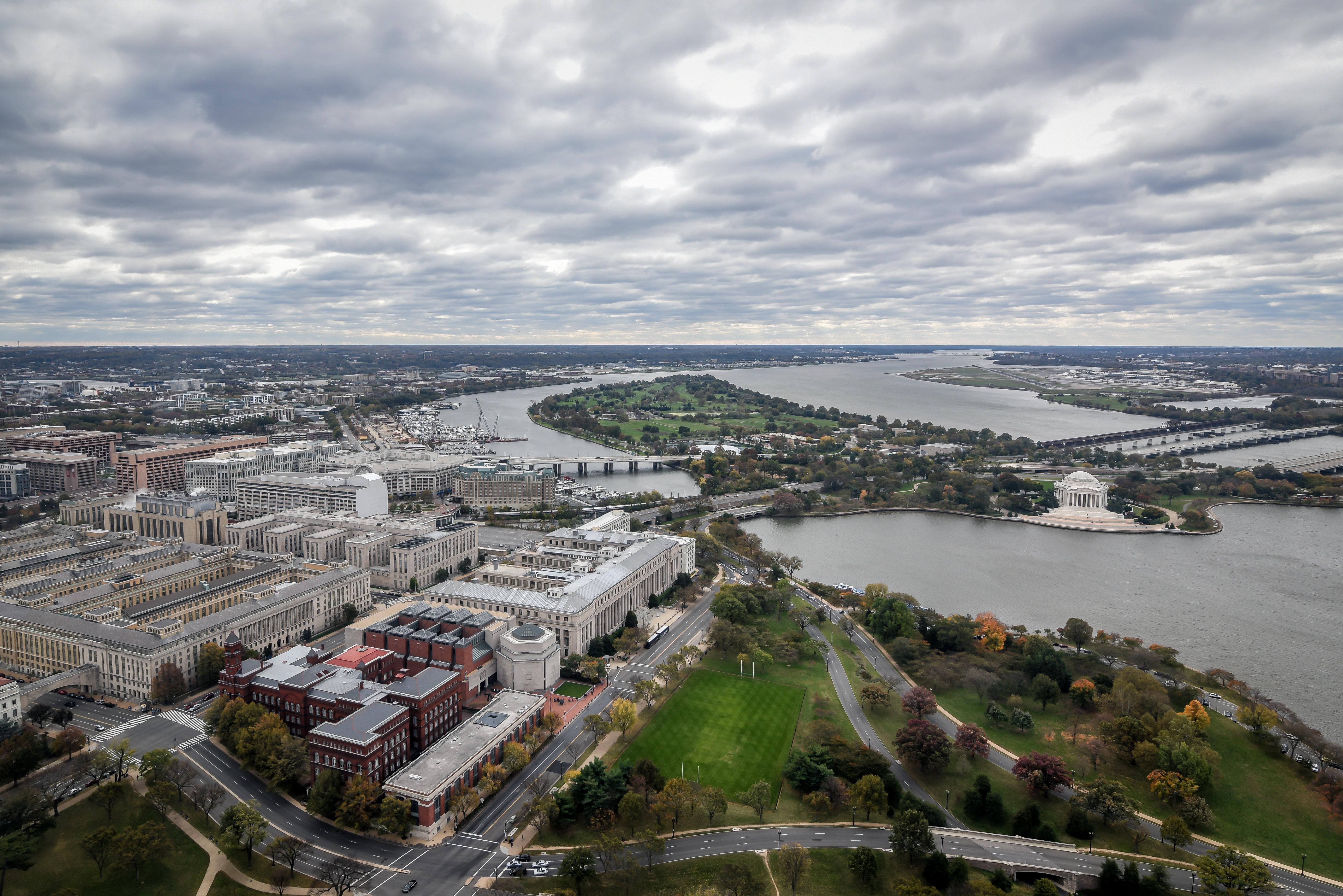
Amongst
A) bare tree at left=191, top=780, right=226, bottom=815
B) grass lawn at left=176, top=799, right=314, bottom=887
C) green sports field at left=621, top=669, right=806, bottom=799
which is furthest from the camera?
green sports field at left=621, top=669, right=806, bottom=799

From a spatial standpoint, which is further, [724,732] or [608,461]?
[608,461]

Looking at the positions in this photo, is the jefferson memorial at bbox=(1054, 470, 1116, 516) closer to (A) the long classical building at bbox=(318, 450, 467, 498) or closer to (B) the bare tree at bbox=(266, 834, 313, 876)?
(A) the long classical building at bbox=(318, 450, 467, 498)

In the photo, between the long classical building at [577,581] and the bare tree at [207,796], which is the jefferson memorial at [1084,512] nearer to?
the long classical building at [577,581]

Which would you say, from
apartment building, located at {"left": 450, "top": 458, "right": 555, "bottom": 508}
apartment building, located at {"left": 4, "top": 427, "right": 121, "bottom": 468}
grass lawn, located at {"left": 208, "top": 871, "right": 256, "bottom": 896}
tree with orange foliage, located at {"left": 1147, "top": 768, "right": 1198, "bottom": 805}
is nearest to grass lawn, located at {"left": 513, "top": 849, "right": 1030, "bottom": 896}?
A: grass lawn, located at {"left": 208, "top": 871, "right": 256, "bottom": 896}

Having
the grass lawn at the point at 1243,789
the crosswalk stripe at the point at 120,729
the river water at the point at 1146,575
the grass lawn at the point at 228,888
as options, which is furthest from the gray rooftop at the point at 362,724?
the river water at the point at 1146,575

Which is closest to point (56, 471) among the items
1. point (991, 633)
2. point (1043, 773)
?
point (991, 633)

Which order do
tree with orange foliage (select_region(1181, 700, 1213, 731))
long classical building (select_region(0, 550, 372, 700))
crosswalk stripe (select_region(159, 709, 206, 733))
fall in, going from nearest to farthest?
tree with orange foliage (select_region(1181, 700, 1213, 731)), crosswalk stripe (select_region(159, 709, 206, 733)), long classical building (select_region(0, 550, 372, 700))

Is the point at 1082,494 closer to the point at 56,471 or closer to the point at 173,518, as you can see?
the point at 173,518
